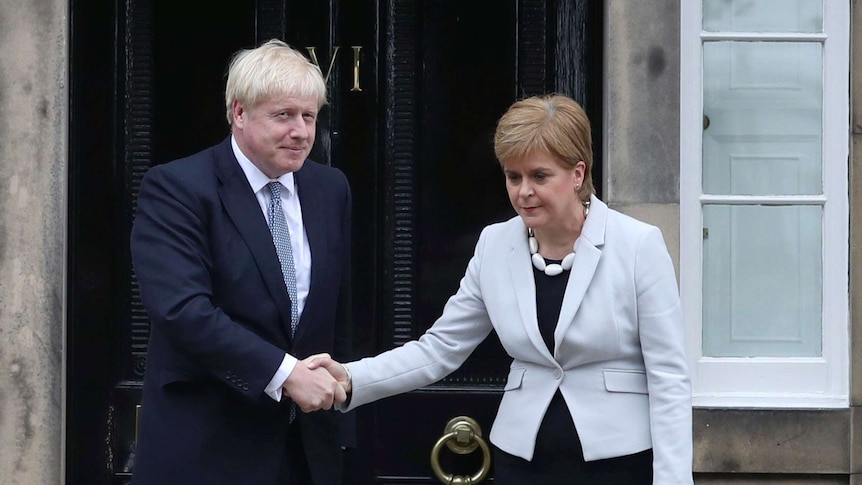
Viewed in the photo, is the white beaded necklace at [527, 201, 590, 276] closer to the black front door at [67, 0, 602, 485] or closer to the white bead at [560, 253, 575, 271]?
the white bead at [560, 253, 575, 271]

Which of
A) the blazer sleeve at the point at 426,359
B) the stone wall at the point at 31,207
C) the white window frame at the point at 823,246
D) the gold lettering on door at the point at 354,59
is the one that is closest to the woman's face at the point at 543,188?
the blazer sleeve at the point at 426,359

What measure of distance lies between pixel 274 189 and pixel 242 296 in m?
0.33

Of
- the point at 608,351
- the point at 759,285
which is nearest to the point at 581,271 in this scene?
the point at 608,351

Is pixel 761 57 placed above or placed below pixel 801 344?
above

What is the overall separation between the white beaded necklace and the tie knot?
2.26 feet

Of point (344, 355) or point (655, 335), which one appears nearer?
point (655, 335)

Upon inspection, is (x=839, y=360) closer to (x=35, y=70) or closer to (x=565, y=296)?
(x=565, y=296)

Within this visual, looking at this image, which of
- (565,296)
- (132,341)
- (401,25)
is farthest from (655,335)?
(132,341)

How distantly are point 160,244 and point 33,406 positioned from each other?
1732mm

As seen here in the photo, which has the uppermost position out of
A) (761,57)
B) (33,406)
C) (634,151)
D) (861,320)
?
(761,57)

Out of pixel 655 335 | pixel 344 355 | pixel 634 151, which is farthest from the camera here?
pixel 634 151

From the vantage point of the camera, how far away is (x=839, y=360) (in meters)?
4.98

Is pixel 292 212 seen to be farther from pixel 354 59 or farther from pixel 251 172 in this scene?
pixel 354 59

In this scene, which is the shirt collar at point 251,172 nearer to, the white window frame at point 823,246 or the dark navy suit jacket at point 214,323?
the dark navy suit jacket at point 214,323
